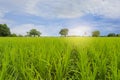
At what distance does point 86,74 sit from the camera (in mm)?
2240

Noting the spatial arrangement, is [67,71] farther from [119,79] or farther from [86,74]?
[119,79]

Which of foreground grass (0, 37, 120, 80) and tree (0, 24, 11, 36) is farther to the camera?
tree (0, 24, 11, 36)

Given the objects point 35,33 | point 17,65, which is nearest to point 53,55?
point 17,65

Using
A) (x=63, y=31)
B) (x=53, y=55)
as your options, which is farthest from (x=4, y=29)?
(x=53, y=55)

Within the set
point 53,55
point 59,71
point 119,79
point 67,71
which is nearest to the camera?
point 119,79

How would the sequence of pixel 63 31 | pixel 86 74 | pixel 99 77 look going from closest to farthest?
1. pixel 86 74
2. pixel 99 77
3. pixel 63 31

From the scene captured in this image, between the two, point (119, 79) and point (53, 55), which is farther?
point (53, 55)

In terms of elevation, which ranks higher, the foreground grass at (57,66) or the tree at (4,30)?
the tree at (4,30)

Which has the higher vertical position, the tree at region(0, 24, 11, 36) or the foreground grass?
the tree at region(0, 24, 11, 36)

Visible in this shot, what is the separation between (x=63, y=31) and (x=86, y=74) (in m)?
58.0

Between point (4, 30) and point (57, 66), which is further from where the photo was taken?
point (4, 30)

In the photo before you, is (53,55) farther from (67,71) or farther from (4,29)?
(4,29)

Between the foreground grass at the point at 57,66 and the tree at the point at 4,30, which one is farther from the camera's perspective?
the tree at the point at 4,30

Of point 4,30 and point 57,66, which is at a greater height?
point 4,30
